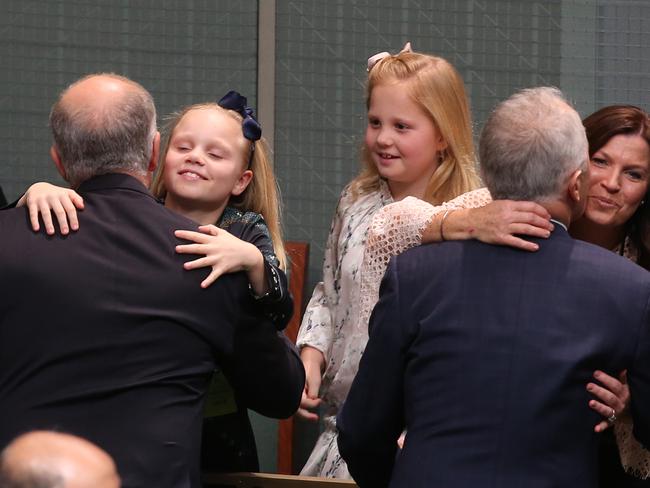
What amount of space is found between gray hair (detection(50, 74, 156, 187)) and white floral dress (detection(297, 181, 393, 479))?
3.00ft

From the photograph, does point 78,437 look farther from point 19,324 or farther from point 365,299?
point 365,299

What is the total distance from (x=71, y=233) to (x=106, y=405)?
1.14ft

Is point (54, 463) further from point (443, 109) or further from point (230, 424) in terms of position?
point (443, 109)

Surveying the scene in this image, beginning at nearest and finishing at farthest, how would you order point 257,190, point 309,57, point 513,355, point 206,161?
point 513,355 < point 206,161 < point 257,190 < point 309,57

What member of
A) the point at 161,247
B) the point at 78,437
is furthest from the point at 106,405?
the point at 161,247

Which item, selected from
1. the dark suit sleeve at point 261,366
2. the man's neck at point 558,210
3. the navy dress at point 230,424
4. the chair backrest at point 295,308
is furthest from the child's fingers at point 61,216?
the chair backrest at point 295,308

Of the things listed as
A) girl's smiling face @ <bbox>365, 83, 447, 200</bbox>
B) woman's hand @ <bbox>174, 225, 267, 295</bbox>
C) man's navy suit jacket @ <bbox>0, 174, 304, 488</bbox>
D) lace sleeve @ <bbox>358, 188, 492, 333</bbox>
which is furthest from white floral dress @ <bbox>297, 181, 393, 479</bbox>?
man's navy suit jacket @ <bbox>0, 174, 304, 488</bbox>

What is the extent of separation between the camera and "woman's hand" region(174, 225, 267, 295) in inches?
103

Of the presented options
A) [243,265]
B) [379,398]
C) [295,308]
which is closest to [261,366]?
[243,265]

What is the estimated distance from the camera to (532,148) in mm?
2406

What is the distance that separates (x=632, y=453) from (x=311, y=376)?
1.00 meters

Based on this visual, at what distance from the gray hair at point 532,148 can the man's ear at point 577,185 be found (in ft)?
0.04

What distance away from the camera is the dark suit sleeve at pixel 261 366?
2.71 metres

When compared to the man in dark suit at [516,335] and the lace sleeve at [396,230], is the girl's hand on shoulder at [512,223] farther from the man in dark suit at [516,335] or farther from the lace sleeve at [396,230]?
the lace sleeve at [396,230]
